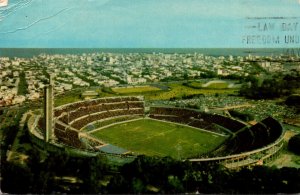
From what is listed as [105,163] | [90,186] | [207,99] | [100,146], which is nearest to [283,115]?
[207,99]

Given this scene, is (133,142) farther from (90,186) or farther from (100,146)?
(90,186)

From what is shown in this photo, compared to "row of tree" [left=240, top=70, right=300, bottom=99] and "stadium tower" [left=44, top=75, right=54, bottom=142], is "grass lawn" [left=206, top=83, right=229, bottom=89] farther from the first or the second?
"stadium tower" [left=44, top=75, right=54, bottom=142]

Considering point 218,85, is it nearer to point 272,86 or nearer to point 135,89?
point 272,86

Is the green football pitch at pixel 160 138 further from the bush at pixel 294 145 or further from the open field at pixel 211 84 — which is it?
the open field at pixel 211 84

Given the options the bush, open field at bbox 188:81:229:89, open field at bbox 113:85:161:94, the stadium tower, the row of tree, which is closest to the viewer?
the stadium tower

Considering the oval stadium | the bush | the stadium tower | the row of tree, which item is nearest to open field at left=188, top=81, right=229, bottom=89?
the row of tree

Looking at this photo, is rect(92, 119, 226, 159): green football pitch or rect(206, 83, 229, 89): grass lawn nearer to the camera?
rect(92, 119, 226, 159): green football pitch

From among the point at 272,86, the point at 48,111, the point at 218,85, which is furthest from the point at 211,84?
the point at 48,111
